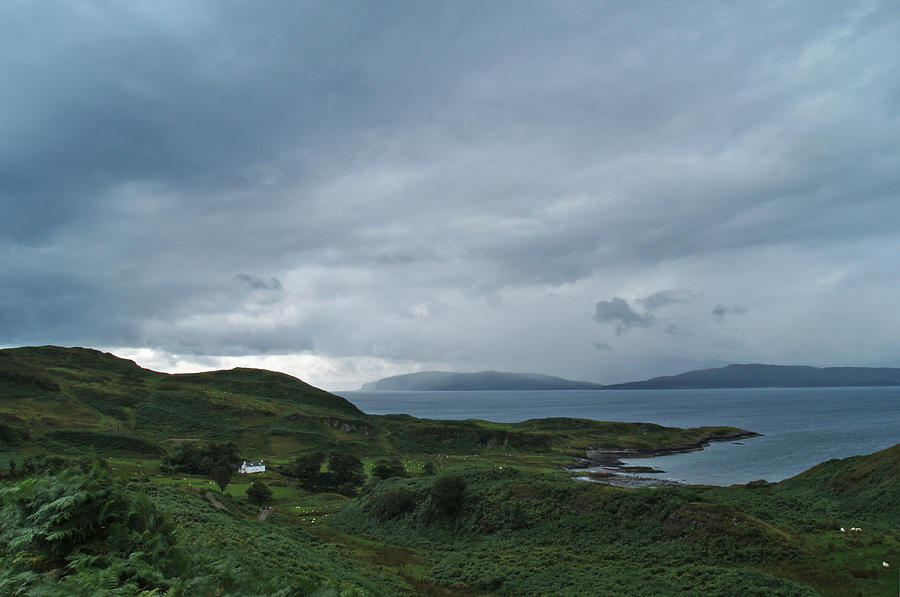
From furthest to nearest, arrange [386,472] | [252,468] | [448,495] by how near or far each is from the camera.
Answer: [252,468] → [386,472] → [448,495]

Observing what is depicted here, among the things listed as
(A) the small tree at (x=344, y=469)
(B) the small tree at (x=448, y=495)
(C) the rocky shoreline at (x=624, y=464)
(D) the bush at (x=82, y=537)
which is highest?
(D) the bush at (x=82, y=537)

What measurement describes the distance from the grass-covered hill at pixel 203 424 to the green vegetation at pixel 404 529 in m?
1.95

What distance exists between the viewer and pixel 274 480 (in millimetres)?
72562

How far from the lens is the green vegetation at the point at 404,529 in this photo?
32.9ft

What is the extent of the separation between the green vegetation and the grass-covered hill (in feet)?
6.39

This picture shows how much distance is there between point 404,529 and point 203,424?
90130 millimetres

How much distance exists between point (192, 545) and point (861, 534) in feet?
132

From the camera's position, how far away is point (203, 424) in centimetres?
11550

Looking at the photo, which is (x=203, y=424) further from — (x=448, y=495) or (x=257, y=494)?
(x=448, y=495)

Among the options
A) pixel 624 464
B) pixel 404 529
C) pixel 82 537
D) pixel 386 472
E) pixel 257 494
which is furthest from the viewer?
pixel 624 464

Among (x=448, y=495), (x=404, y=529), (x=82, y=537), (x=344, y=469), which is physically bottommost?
(x=344, y=469)

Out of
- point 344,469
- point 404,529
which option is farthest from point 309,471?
point 404,529

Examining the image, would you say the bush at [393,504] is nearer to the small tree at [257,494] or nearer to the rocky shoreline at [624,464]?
the small tree at [257,494]

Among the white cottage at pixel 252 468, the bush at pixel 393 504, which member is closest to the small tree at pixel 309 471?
the white cottage at pixel 252 468
